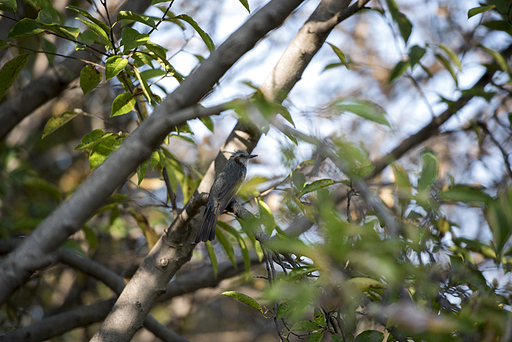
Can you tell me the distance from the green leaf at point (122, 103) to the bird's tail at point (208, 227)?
63 centimetres

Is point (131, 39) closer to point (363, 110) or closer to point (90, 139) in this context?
point (90, 139)

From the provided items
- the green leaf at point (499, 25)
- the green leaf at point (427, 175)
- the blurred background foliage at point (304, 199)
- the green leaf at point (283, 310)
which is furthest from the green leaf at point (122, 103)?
the green leaf at point (499, 25)

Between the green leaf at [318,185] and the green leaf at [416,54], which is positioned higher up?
the green leaf at [416,54]

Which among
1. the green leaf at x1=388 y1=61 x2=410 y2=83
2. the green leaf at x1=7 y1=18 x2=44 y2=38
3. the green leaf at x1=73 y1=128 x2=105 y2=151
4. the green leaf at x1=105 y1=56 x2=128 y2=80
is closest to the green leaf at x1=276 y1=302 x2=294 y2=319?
the green leaf at x1=105 y1=56 x2=128 y2=80

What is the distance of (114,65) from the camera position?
133cm

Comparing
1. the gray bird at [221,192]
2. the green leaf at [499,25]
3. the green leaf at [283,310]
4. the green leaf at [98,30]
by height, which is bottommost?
the green leaf at [283,310]

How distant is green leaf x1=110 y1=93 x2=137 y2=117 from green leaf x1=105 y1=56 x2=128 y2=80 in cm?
16

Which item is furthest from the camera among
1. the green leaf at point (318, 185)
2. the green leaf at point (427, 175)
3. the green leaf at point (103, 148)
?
the green leaf at point (103, 148)

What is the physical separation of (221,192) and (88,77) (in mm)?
896

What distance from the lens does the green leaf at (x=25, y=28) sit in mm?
1369

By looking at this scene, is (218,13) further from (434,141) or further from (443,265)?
(443,265)

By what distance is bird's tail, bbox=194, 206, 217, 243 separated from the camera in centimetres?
176

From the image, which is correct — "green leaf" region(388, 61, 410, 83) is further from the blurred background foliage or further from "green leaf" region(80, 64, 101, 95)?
"green leaf" region(80, 64, 101, 95)

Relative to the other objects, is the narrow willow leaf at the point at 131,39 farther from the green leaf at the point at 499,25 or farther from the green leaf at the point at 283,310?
the green leaf at the point at 499,25
